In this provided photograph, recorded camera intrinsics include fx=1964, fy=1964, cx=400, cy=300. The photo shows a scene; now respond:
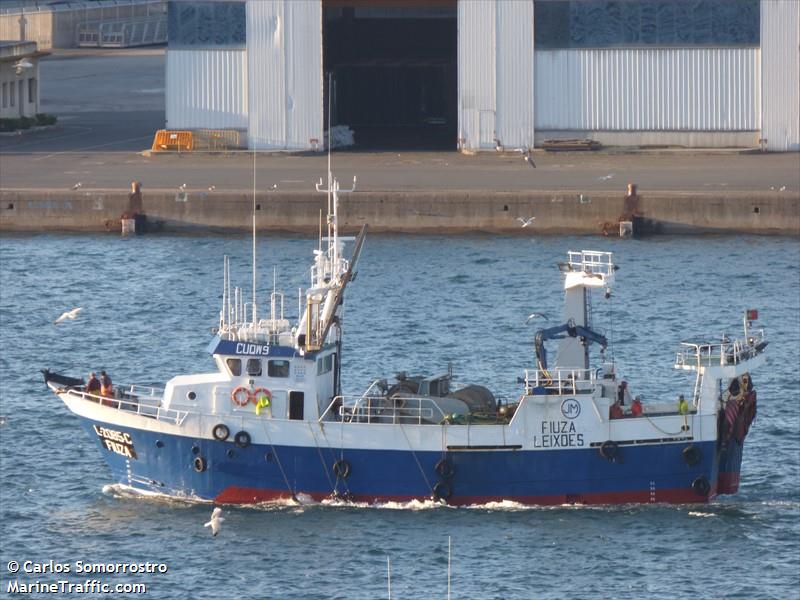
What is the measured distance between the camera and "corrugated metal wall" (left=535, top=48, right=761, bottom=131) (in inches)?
3199

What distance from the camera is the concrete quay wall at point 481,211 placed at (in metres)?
72.2

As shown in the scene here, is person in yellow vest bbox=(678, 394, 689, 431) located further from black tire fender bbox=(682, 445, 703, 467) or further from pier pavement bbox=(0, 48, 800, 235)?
pier pavement bbox=(0, 48, 800, 235)

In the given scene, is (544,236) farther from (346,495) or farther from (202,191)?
(346,495)

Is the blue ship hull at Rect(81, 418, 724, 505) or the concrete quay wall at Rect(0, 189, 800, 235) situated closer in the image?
the blue ship hull at Rect(81, 418, 724, 505)

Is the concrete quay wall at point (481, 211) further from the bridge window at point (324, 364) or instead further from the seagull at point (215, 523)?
the seagull at point (215, 523)

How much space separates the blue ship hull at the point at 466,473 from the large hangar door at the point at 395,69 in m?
51.8

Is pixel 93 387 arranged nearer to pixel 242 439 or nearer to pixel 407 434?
pixel 242 439

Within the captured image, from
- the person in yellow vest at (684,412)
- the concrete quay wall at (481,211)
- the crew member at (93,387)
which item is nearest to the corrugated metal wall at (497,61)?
the concrete quay wall at (481,211)

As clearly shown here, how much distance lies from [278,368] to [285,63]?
4194cm

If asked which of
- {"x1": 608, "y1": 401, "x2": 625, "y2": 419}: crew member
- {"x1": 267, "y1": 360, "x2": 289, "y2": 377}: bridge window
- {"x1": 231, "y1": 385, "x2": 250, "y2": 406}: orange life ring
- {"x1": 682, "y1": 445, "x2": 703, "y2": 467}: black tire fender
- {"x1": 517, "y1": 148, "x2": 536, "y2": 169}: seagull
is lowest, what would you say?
{"x1": 682, "y1": 445, "x2": 703, "y2": 467}: black tire fender

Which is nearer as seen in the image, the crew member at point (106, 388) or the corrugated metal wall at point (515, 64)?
the crew member at point (106, 388)

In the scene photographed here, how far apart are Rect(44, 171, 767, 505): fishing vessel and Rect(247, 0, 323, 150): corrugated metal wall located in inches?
1585

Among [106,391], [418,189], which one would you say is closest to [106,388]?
[106,391]

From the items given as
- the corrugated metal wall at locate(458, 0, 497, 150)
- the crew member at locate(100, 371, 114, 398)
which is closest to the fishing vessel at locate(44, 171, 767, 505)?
the crew member at locate(100, 371, 114, 398)
